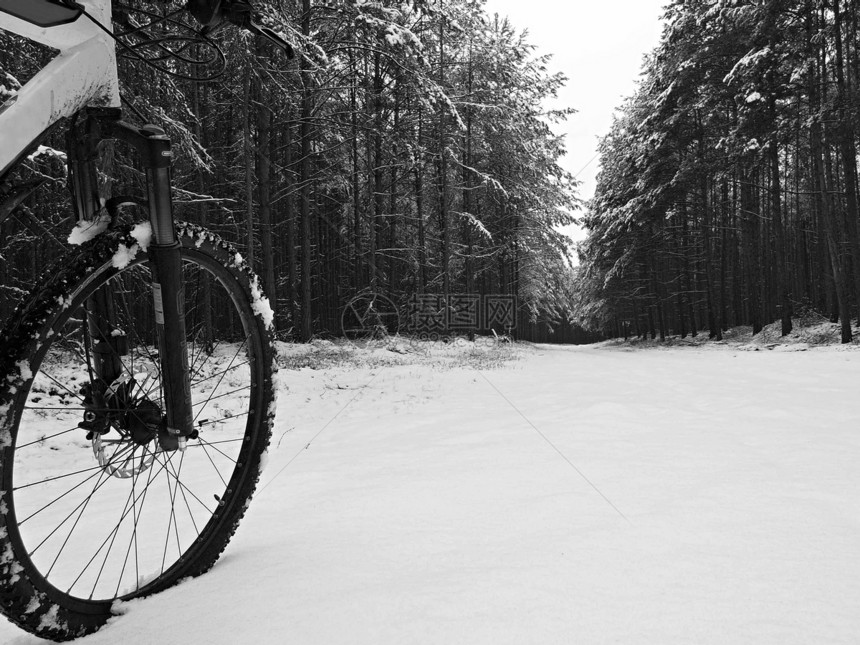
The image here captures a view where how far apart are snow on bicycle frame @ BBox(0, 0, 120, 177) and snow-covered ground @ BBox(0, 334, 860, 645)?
55.5 inches

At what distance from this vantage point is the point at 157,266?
5.05 feet

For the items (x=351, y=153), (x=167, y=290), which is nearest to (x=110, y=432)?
(x=167, y=290)

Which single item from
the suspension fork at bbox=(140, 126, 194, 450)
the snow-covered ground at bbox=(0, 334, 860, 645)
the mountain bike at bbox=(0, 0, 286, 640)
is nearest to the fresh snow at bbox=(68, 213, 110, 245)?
the mountain bike at bbox=(0, 0, 286, 640)

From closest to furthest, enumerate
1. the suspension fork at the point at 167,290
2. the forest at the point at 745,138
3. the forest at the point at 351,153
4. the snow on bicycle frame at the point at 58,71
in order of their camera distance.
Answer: the snow on bicycle frame at the point at 58,71
the suspension fork at the point at 167,290
the forest at the point at 351,153
the forest at the point at 745,138

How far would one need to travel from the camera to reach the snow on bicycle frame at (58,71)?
1231 millimetres

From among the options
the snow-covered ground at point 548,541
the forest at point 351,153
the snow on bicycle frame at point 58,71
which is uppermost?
the forest at point 351,153

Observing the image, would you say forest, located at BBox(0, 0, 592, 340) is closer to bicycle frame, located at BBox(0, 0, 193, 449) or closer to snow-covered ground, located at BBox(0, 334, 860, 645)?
bicycle frame, located at BBox(0, 0, 193, 449)

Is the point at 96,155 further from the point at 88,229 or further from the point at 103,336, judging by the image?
the point at 103,336

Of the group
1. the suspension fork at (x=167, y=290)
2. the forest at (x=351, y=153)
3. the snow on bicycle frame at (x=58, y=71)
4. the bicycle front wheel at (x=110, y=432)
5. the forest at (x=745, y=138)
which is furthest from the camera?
the forest at (x=745, y=138)

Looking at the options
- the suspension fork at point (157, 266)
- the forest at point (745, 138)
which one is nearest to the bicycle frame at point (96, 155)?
the suspension fork at point (157, 266)

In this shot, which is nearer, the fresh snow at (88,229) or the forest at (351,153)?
the fresh snow at (88,229)

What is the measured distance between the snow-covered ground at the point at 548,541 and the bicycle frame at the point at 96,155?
63 cm

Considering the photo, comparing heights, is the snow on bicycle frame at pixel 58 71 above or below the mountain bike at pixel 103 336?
above

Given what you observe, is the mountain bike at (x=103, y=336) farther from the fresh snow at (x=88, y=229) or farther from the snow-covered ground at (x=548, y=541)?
the snow-covered ground at (x=548, y=541)
